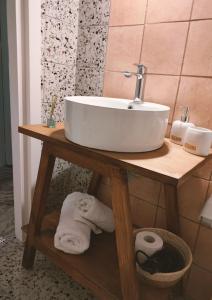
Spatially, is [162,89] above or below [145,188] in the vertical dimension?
above

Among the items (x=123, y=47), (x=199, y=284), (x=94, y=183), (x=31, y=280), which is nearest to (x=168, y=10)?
(x=123, y=47)

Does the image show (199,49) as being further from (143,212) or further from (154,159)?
(143,212)

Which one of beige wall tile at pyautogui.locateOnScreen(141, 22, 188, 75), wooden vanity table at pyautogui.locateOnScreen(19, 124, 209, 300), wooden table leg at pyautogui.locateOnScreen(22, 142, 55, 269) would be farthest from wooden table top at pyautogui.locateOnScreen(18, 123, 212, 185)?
beige wall tile at pyautogui.locateOnScreen(141, 22, 188, 75)

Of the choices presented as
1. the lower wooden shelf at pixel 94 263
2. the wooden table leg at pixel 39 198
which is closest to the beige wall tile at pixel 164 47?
the wooden table leg at pixel 39 198

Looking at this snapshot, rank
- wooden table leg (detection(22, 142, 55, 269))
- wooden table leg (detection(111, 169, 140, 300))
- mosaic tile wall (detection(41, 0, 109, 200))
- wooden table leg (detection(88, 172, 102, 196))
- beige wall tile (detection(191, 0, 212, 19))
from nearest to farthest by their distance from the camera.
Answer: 1. wooden table leg (detection(111, 169, 140, 300))
2. beige wall tile (detection(191, 0, 212, 19))
3. wooden table leg (detection(22, 142, 55, 269))
4. mosaic tile wall (detection(41, 0, 109, 200))
5. wooden table leg (detection(88, 172, 102, 196))

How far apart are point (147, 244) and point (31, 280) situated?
0.66 m

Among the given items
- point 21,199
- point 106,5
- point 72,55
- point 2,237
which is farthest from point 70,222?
point 106,5

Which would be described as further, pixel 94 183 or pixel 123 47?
pixel 94 183

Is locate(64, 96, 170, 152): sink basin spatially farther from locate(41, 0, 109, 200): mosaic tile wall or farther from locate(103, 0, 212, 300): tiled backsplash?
locate(41, 0, 109, 200): mosaic tile wall

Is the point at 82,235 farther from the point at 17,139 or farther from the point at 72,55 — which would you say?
the point at 72,55

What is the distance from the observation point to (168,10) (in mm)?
969

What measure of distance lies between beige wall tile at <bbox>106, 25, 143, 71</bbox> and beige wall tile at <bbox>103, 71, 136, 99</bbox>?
4 cm

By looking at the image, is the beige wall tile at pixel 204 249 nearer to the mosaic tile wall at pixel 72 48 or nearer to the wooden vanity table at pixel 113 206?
the wooden vanity table at pixel 113 206

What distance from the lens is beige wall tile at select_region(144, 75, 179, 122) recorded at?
1018mm
